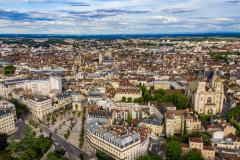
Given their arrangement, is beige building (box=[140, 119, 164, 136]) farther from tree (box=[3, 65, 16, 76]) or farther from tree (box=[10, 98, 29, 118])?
→ tree (box=[3, 65, 16, 76])

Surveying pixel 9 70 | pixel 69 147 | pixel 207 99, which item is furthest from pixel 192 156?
pixel 9 70

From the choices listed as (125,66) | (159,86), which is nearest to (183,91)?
(159,86)

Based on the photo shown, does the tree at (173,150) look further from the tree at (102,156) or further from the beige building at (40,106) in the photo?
the beige building at (40,106)

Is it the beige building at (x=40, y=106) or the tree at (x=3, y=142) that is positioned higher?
the beige building at (x=40, y=106)

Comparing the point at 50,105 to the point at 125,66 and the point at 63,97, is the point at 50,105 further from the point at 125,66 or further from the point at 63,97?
the point at 125,66

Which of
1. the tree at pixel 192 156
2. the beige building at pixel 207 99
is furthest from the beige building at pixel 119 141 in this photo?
the beige building at pixel 207 99
